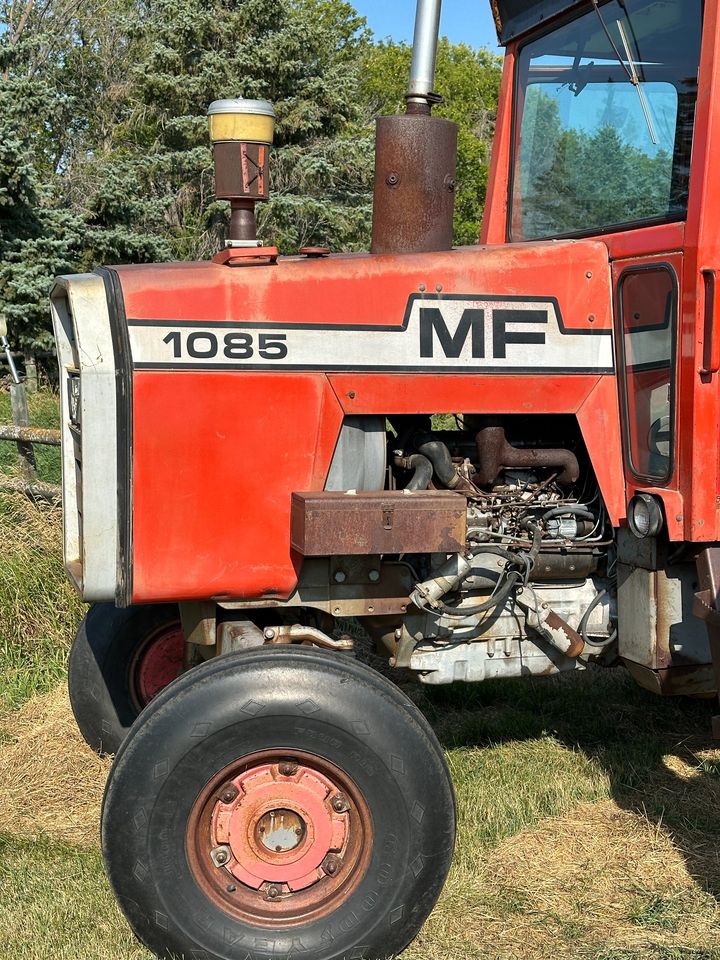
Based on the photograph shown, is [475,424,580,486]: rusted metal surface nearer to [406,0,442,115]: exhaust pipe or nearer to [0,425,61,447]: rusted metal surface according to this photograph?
[406,0,442,115]: exhaust pipe

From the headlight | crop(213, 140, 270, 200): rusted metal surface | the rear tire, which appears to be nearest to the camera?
the headlight

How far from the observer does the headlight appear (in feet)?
10.4

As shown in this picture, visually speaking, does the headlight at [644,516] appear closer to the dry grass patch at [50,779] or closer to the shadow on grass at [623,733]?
the shadow on grass at [623,733]

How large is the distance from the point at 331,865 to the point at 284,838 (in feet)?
0.49

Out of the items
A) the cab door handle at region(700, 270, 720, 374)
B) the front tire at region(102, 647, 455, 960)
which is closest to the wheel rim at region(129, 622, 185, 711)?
the front tire at region(102, 647, 455, 960)

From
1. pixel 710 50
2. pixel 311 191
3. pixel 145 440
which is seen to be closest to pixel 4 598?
pixel 145 440

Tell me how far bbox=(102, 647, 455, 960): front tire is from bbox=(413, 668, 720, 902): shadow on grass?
111 cm

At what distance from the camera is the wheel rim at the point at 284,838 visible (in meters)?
2.92

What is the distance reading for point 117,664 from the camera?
420 centimetres

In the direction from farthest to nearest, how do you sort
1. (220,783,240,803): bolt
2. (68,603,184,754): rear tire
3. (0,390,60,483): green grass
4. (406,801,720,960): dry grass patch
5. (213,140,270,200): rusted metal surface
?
(0,390,60,483): green grass
(68,603,184,754): rear tire
(213,140,270,200): rusted metal surface
(406,801,720,960): dry grass patch
(220,783,240,803): bolt

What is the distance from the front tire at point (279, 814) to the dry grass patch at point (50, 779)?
102 centimetres

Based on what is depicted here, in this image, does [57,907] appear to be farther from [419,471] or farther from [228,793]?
[419,471]

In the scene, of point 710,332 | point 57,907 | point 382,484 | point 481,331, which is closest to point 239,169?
point 481,331

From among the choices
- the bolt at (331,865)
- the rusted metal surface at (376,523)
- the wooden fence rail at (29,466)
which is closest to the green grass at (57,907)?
the bolt at (331,865)
